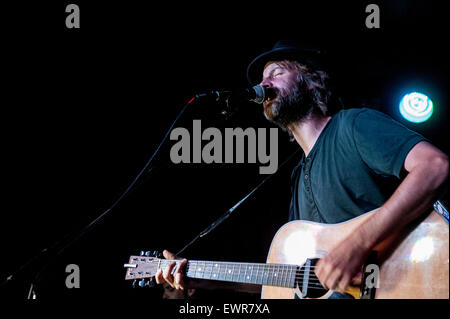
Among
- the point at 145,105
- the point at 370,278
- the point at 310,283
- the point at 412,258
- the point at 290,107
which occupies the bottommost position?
the point at 310,283

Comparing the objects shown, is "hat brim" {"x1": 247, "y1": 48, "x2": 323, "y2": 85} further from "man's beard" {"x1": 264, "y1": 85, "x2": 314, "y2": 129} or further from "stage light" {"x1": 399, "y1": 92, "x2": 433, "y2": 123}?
"stage light" {"x1": 399, "y1": 92, "x2": 433, "y2": 123}

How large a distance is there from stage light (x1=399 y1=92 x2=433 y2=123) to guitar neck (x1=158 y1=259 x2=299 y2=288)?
267 cm

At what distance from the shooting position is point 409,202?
1379mm

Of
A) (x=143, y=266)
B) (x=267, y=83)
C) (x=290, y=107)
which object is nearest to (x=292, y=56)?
(x=267, y=83)

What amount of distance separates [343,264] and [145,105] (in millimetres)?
2753

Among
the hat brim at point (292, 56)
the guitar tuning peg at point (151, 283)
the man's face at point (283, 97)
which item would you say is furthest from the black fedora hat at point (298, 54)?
the guitar tuning peg at point (151, 283)

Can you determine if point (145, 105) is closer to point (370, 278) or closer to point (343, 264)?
point (343, 264)

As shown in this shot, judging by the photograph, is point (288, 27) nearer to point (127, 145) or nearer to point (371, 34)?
point (371, 34)

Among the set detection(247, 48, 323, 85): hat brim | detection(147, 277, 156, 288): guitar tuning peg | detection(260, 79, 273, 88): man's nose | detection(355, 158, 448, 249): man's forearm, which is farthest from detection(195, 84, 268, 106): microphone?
detection(147, 277, 156, 288): guitar tuning peg

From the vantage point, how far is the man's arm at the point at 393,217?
1380 millimetres

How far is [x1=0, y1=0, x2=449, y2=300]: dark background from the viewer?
2982mm

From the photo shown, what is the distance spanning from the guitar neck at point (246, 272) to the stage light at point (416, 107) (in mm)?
2671

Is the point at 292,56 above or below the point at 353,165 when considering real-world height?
above
